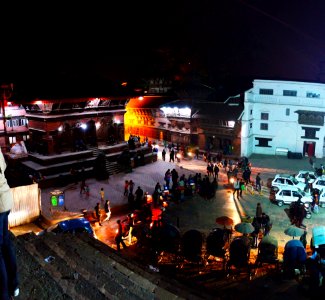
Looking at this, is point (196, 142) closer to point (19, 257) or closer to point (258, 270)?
point (258, 270)

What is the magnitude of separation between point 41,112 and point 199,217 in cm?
1892

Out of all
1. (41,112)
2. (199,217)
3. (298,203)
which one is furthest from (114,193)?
(298,203)

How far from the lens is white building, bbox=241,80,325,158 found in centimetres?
4031

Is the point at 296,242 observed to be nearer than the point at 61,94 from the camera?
Yes

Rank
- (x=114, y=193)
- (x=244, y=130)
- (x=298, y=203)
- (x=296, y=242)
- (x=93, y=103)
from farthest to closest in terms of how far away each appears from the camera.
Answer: (x=244, y=130)
(x=93, y=103)
(x=114, y=193)
(x=298, y=203)
(x=296, y=242)

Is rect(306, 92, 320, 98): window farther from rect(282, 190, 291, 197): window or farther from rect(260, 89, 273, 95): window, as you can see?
rect(282, 190, 291, 197): window

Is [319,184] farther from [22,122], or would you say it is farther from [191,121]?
[22,122]

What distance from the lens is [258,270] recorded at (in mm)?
15969

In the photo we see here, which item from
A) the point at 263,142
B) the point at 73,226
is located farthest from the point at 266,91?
the point at 73,226

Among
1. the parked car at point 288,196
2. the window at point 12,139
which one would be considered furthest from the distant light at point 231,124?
the window at point 12,139

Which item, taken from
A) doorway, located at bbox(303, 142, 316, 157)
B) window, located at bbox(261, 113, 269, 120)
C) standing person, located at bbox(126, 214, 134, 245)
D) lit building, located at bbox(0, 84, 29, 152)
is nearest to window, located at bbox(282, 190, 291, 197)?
standing person, located at bbox(126, 214, 134, 245)

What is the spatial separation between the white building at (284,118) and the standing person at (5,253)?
38371 mm

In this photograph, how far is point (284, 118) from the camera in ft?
139

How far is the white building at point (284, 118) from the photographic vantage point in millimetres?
40312
